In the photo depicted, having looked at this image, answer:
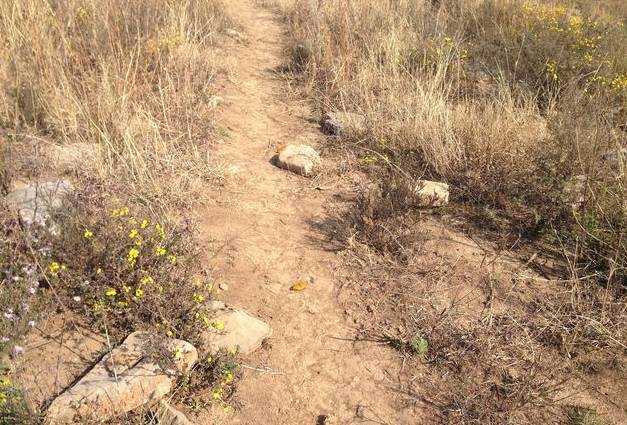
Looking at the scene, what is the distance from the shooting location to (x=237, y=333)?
9.86ft

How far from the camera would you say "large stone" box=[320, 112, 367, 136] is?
207 inches

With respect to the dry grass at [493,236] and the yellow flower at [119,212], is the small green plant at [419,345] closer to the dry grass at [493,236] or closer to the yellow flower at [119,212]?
the dry grass at [493,236]

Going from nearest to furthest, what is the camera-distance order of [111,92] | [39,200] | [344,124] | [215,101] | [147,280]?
[147,280] → [39,200] → [111,92] → [344,124] → [215,101]

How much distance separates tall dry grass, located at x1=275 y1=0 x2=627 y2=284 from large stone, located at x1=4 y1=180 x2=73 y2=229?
259cm

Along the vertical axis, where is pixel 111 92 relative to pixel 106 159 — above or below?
above

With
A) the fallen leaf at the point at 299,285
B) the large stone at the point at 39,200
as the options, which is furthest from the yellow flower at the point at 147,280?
the fallen leaf at the point at 299,285

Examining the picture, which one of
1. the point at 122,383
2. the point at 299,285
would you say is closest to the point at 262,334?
the point at 299,285

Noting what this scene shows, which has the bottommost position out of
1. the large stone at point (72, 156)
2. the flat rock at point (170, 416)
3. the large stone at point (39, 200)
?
the flat rock at point (170, 416)

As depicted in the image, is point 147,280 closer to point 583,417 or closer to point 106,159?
point 106,159

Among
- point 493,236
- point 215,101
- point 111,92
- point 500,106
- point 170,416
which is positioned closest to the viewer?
point 170,416

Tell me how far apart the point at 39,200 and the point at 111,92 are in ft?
5.06

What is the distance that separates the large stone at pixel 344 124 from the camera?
5246mm

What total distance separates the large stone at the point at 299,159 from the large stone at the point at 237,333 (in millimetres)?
1913

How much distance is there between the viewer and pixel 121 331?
290 centimetres
